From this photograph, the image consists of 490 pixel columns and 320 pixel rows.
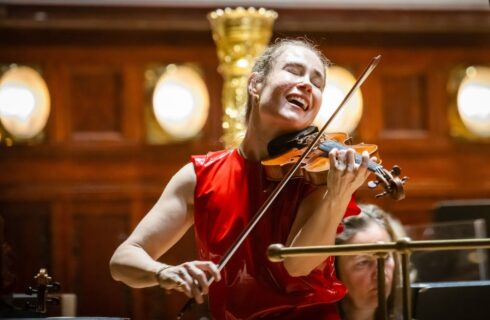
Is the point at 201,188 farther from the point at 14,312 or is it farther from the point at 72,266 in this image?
the point at 72,266

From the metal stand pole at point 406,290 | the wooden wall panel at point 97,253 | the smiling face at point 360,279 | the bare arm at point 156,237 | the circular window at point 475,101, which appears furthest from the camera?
the circular window at point 475,101

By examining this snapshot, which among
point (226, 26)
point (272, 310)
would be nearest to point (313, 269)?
point (272, 310)

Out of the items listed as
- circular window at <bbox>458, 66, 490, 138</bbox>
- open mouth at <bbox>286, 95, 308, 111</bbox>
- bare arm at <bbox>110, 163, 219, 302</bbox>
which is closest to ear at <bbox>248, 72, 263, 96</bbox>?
open mouth at <bbox>286, 95, 308, 111</bbox>

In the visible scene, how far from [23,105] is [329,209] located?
14.0 ft

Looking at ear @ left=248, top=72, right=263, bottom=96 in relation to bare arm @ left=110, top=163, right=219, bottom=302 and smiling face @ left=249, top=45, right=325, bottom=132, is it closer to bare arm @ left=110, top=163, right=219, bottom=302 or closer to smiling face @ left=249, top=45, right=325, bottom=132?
smiling face @ left=249, top=45, right=325, bottom=132

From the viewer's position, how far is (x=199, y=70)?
264 inches

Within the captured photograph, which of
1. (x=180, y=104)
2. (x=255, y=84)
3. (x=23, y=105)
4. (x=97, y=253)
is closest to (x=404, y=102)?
(x=180, y=104)

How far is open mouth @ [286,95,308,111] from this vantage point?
9.14 ft

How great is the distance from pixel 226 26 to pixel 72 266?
8.38 ft

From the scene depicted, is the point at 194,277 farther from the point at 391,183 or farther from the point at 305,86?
the point at 305,86

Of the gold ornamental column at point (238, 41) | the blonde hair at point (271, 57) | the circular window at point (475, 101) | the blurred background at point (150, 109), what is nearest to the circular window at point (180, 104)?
the blurred background at point (150, 109)

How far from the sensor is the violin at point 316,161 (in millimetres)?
2577

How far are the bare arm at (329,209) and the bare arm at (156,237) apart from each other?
0.34 m

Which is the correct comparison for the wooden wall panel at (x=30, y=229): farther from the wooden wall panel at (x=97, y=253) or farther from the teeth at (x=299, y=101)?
the teeth at (x=299, y=101)
